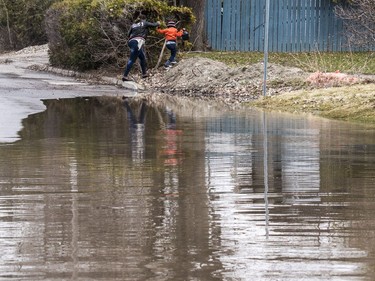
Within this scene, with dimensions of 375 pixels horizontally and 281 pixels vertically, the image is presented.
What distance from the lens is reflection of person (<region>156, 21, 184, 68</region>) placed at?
28469 mm

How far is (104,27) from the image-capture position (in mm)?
29656

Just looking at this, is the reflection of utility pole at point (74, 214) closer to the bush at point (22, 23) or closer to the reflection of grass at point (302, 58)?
the reflection of grass at point (302, 58)

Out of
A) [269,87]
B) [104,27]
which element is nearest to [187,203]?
[269,87]

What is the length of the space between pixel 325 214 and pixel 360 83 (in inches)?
524

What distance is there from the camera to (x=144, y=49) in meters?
29.2

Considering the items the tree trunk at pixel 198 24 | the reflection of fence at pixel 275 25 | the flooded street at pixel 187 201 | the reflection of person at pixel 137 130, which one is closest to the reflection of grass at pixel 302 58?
the tree trunk at pixel 198 24

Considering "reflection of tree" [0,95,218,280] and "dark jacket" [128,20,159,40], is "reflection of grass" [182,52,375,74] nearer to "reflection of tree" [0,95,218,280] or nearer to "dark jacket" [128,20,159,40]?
"dark jacket" [128,20,159,40]

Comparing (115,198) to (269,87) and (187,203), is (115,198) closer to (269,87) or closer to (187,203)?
(187,203)

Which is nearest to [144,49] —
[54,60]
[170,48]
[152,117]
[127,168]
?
[170,48]

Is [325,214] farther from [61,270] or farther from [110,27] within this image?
[110,27]

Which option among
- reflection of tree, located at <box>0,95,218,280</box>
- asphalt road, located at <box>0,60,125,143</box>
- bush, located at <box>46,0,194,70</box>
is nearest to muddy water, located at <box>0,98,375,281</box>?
reflection of tree, located at <box>0,95,218,280</box>

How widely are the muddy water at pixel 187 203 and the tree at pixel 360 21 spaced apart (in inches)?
635

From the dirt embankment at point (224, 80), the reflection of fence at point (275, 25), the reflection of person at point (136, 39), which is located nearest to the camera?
the dirt embankment at point (224, 80)

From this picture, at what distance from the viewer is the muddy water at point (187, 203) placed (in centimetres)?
673
